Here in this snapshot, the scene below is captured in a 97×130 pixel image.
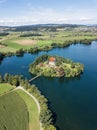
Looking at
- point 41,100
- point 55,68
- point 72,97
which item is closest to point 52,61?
point 55,68

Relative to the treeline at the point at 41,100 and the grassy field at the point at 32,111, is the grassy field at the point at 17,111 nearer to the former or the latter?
the grassy field at the point at 32,111

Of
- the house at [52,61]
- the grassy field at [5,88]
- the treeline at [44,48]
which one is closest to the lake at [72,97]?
the grassy field at [5,88]

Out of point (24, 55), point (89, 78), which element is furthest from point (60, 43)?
point (89, 78)

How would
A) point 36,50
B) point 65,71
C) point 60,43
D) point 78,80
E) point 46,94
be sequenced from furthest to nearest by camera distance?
point 60,43 → point 36,50 → point 65,71 → point 78,80 → point 46,94

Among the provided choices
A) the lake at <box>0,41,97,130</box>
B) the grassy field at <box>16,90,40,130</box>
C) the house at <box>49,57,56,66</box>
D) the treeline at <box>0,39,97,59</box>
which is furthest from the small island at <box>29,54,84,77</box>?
the treeline at <box>0,39,97,59</box>

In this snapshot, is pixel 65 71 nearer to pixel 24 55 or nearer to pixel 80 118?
pixel 80 118
